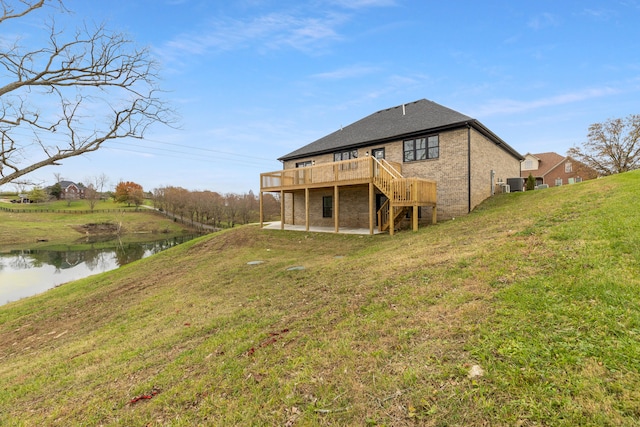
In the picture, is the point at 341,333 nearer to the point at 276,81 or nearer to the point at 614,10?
the point at 614,10

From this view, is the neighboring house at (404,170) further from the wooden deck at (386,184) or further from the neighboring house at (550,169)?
the neighboring house at (550,169)

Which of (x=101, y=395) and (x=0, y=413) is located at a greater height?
(x=101, y=395)

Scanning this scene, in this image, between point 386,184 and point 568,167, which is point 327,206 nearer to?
point 386,184

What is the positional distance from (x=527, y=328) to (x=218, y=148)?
3948 centimetres

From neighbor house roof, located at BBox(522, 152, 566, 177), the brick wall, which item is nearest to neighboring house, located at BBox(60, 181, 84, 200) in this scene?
the brick wall

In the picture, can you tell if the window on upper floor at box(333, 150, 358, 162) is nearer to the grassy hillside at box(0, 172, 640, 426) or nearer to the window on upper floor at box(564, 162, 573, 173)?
the grassy hillside at box(0, 172, 640, 426)

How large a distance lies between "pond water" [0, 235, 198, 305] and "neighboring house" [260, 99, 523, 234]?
14.6 metres

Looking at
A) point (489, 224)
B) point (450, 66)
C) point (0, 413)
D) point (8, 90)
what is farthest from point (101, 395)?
point (450, 66)

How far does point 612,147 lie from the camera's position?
79.7 feet

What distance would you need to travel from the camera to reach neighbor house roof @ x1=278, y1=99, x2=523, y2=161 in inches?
543

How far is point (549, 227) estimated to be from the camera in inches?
261

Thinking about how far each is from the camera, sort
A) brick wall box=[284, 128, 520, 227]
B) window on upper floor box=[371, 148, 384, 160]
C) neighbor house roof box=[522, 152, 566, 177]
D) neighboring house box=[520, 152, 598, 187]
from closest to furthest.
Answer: brick wall box=[284, 128, 520, 227], window on upper floor box=[371, 148, 384, 160], neighboring house box=[520, 152, 598, 187], neighbor house roof box=[522, 152, 566, 177]

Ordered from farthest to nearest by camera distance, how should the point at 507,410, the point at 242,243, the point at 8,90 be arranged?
the point at 242,243, the point at 8,90, the point at 507,410

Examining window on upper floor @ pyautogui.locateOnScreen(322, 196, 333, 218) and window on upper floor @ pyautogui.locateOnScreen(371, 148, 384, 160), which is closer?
window on upper floor @ pyautogui.locateOnScreen(371, 148, 384, 160)
